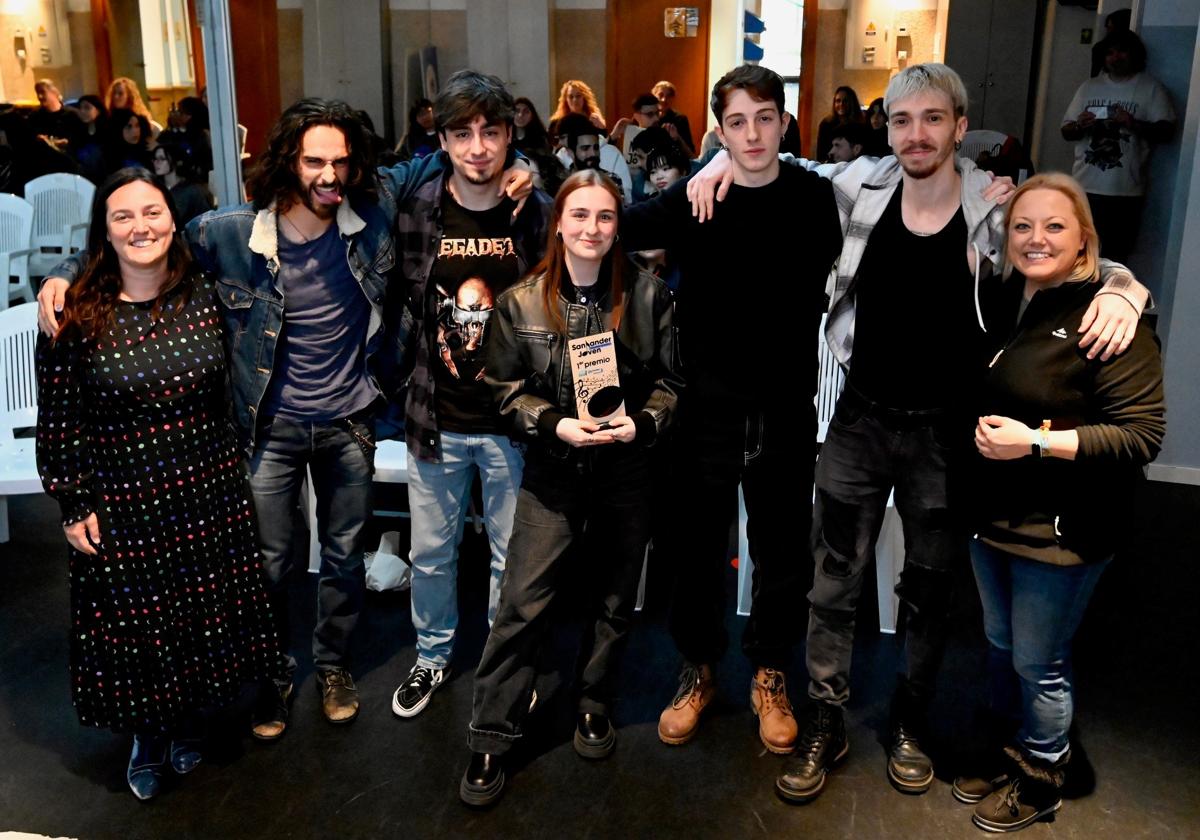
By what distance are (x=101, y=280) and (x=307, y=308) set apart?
0.48 metres

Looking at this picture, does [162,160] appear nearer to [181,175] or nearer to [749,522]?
[181,175]

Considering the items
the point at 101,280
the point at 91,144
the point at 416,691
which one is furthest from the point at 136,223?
the point at 91,144

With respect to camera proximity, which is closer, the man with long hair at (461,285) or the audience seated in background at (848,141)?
the man with long hair at (461,285)

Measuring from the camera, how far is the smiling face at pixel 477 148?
8.73 ft

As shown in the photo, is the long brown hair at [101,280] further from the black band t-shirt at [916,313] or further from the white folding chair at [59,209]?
the white folding chair at [59,209]

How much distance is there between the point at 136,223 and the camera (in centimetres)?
244

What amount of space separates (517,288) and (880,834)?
1576 millimetres

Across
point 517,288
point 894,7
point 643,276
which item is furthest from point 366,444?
point 894,7

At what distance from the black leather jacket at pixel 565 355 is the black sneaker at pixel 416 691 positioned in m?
0.94

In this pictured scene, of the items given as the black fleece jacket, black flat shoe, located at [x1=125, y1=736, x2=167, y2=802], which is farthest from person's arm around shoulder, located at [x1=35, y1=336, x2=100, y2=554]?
the black fleece jacket

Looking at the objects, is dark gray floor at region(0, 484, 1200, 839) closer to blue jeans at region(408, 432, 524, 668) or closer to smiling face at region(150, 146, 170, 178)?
blue jeans at region(408, 432, 524, 668)

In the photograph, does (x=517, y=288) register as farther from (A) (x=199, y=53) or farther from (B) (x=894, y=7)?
(A) (x=199, y=53)

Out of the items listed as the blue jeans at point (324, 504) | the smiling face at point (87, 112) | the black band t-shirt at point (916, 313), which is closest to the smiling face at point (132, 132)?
the smiling face at point (87, 112)

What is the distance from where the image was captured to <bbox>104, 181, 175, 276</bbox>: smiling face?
244 centimetres
